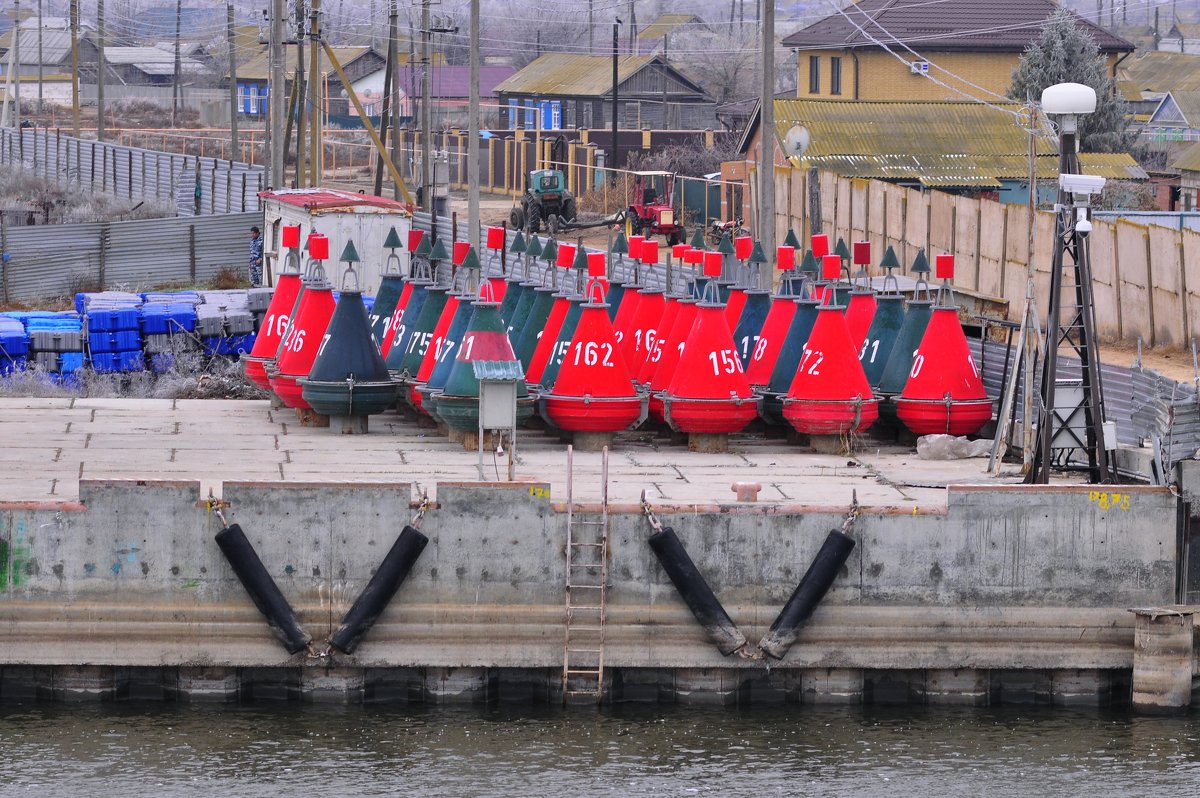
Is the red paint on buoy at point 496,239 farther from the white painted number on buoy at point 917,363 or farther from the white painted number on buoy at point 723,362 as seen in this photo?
the white painted number on buoy at point 917,363

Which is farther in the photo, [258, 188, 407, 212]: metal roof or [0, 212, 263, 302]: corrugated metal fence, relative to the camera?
[0, 212, 263, 302]: corrugated metal fence

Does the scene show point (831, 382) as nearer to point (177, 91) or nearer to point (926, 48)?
point (926, 48)

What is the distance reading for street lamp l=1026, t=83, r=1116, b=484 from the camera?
57.5 ft

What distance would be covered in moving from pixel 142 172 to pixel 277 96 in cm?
2598

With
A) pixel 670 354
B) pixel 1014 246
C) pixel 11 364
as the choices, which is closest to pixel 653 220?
pixel 1014 246

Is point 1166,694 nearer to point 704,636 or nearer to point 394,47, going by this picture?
point 704,636

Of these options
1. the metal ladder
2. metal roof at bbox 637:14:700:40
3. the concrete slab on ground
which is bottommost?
the metal ladder

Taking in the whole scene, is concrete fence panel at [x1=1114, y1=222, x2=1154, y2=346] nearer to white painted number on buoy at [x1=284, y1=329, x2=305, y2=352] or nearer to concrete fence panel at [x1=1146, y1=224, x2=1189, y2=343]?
concrete fence panel at [x1=1146, y1=224, x2=1189, y2=343]

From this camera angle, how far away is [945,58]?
70188mm

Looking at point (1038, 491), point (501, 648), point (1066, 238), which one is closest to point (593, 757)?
point (501, 648)

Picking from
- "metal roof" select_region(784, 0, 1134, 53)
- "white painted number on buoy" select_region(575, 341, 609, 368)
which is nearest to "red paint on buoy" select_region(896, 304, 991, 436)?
"white painted number on buoy" select_region(575, 341, 609, 368)

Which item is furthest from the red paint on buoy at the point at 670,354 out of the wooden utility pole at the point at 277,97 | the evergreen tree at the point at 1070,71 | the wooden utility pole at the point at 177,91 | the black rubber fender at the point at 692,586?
the wooden utility pole at the point at 177,91

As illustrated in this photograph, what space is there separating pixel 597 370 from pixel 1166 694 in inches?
246

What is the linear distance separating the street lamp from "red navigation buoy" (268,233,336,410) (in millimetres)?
7528
